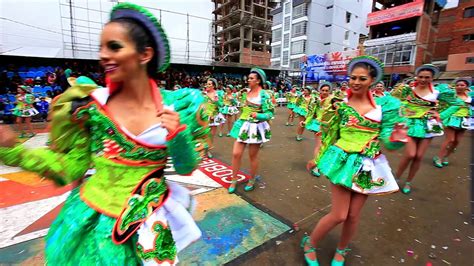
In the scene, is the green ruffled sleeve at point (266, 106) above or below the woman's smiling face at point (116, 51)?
below

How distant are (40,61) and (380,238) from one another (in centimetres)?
1588

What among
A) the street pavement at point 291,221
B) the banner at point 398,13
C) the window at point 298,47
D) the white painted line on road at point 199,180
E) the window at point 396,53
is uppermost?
the banner at point 398,13

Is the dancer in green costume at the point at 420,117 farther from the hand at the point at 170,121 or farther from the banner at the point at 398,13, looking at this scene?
the banner at the point at 398,13

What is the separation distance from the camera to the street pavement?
2.49 m

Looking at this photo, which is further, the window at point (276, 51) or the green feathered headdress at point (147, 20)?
the window at point (276, 51)

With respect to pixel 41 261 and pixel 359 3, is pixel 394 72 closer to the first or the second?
pixel 359 3

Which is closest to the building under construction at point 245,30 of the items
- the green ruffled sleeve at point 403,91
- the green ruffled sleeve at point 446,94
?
the green ruffled sleeve at point 446,94

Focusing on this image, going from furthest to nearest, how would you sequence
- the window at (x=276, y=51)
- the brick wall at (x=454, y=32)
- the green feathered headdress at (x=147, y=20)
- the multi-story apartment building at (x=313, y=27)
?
the window at (x=276, y=51), the multi-story apartment building at (x=313, y=27), the brick wall at (x=454, y=32), the green feathered headdress at (x=147, y=20)

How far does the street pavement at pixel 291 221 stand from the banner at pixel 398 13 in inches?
1263

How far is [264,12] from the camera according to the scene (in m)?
49.2

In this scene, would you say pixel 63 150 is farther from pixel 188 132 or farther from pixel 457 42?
pixel 457 42

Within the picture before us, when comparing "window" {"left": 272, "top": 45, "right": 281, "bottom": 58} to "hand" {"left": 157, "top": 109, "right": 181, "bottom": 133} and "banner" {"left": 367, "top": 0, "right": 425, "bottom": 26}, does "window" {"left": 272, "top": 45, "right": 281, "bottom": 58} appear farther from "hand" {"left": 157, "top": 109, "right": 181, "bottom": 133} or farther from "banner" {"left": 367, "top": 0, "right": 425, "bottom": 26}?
"hand" {"left": 157, "top": 109, "right": 181, "bottom": 133}

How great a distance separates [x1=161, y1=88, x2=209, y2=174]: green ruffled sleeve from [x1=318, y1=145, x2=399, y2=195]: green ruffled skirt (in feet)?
4.64

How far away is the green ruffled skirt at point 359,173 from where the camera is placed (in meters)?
Answer: 2.15
